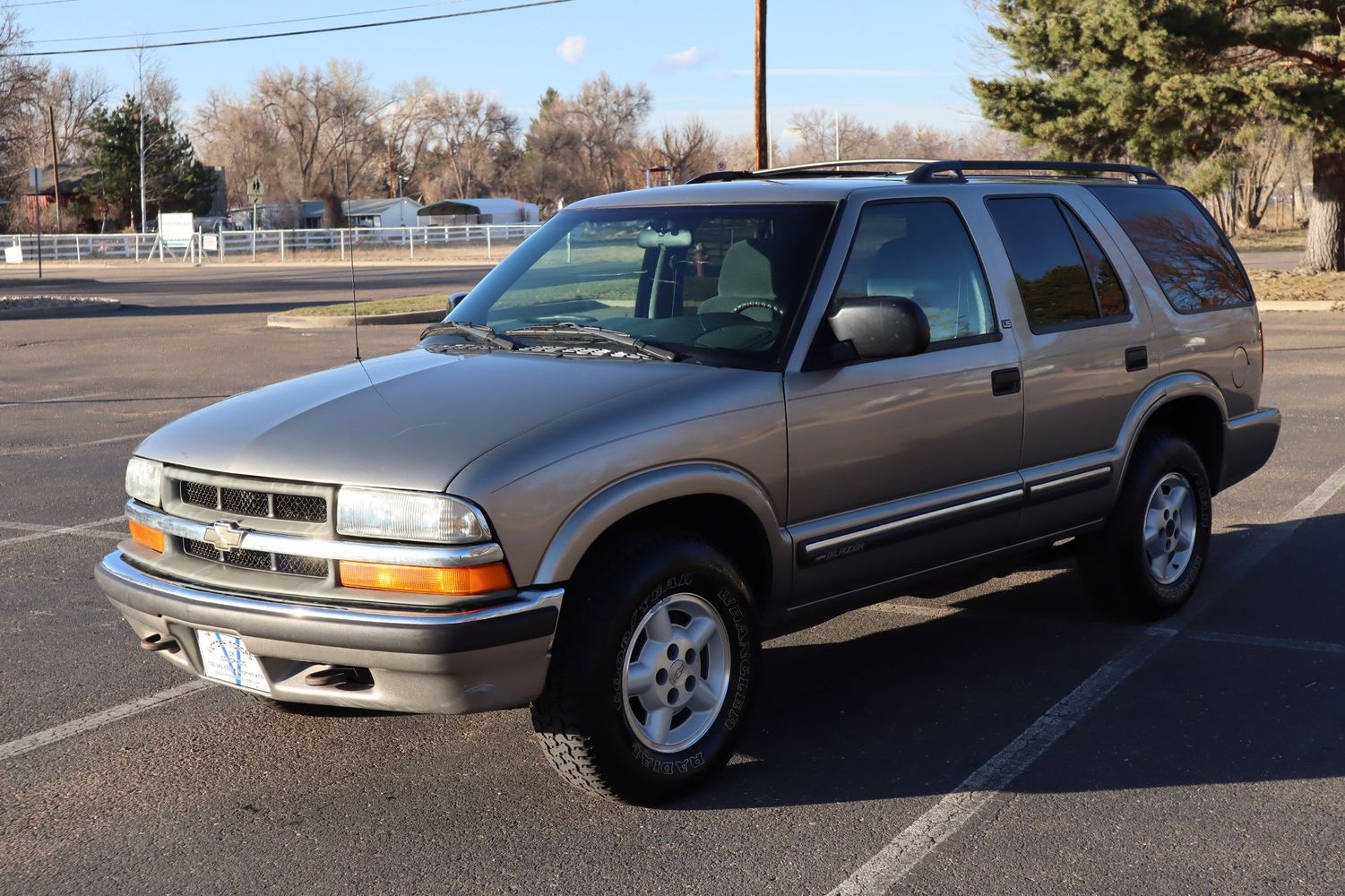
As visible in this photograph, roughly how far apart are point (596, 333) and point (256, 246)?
60.5 metres

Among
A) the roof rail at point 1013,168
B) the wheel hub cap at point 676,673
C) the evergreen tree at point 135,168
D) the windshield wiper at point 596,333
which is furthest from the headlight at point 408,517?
the evergreen tree at point 135,168

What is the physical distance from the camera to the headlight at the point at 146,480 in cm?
429

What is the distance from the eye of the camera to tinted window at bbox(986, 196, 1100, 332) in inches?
213

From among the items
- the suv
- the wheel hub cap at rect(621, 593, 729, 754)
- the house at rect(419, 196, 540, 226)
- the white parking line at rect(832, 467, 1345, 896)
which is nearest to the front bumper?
the suv

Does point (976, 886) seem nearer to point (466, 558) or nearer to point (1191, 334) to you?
point (466, 558)

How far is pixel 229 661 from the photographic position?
3.99 metres

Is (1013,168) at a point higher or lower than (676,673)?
higher

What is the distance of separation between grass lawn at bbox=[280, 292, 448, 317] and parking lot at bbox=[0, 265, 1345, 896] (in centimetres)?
1736

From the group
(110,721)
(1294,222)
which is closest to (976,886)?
(110,721)

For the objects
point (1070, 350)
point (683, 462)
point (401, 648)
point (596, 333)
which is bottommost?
point (401, 648)

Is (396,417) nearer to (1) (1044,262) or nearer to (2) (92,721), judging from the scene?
(2) (92,721)

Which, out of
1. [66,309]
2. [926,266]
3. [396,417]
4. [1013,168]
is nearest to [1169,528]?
[1013,168]

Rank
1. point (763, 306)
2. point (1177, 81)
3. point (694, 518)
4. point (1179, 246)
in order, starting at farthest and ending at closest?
point (1177, 81) → point (1179, 246) → point (763, 306) → point (694, 518)

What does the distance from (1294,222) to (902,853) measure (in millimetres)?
81681
